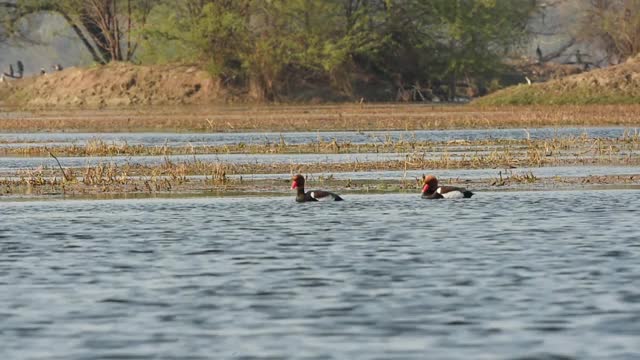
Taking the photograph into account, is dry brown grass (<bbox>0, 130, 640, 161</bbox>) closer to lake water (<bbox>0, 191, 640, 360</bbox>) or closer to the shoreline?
the shoreline

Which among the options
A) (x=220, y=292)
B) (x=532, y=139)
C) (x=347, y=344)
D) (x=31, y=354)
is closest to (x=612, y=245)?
(x=220, y=292)

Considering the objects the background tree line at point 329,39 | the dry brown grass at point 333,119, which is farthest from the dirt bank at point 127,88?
the dry brown grass at point 333,119

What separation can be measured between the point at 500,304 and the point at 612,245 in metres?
4.96

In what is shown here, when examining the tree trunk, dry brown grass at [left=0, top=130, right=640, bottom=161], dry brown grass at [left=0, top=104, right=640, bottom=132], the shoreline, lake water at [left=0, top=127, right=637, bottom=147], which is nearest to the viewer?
the shoreline

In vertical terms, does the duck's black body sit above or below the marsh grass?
above

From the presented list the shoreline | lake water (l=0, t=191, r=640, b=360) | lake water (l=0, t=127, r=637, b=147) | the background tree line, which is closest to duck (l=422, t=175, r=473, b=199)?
lake water (l=0, t=191, r=640, b=360)

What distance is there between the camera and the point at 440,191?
26.8m

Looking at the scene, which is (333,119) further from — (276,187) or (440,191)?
(440,191)

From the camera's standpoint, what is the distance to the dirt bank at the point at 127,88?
3597 inches

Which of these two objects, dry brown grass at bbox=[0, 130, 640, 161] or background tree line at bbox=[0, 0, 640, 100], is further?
background tree line at bbox=[0, 0, 640, 100]

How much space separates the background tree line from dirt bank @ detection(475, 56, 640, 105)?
1466 centimetres

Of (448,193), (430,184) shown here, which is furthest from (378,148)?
(448,193)

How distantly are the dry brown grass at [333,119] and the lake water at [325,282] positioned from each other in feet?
89.3

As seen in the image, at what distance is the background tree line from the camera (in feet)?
286
